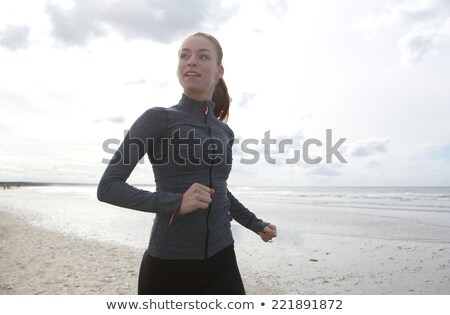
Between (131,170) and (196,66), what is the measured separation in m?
0.78

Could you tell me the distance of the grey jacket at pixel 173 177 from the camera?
1.87 metres

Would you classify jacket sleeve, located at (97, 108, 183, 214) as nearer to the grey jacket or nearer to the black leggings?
the grey jacket

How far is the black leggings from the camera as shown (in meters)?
2.03

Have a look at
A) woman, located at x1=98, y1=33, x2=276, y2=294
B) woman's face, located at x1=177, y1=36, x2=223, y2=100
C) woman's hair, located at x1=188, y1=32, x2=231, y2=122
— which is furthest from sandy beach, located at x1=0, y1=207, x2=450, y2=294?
woman's face, located at x1=177, y1=36, x2=223, y2=100

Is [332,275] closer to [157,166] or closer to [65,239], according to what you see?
[157,166]

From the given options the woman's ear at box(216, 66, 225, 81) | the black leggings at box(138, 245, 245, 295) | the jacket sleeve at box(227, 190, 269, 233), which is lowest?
the black leggings at box(138, 245, 245, 295)

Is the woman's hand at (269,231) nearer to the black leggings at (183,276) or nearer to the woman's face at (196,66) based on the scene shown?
the black leggings at (183,276)

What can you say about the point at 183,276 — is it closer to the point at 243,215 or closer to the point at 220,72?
the point at 243,215

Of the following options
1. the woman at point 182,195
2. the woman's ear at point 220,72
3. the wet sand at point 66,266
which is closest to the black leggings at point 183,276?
the woman at point 182,195

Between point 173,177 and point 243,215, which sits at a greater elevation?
point 173,177

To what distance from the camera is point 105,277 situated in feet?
23.4

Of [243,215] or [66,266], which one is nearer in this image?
[243,215]

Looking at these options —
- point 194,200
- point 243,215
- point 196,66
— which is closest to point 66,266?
point 243,215

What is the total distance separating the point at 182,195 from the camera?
1882 mm
